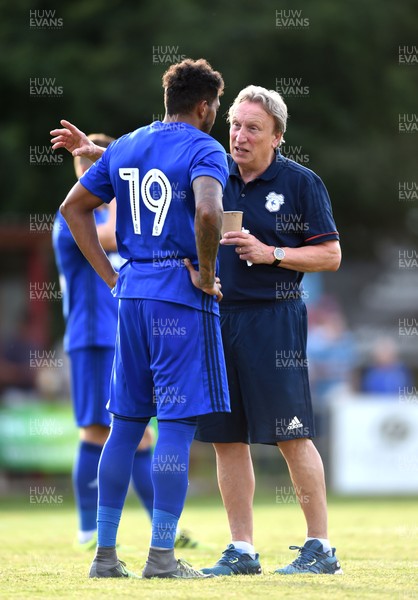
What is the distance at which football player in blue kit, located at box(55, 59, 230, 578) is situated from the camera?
5984 mm

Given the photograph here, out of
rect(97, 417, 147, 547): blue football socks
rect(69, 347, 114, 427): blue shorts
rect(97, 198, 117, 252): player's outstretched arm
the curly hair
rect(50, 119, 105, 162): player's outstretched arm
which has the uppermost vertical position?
the curly hair

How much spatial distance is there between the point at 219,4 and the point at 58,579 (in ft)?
54.0

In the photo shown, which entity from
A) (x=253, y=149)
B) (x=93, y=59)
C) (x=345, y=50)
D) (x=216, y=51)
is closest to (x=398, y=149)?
(x=345, y=50)

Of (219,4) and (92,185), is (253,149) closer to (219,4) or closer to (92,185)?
(92,185)

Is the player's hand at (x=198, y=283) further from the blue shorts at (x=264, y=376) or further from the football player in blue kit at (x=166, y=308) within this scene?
the blue shorts at (x=264, y=376)

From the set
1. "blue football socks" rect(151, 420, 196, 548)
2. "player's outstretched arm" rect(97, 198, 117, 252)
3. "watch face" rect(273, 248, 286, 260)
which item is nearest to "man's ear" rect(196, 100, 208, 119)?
"watch face" rect(273, 248, 286, 260)

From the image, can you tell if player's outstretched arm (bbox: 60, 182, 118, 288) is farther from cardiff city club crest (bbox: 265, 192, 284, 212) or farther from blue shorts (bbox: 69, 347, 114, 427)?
blue shorts (bbox: 69, 347, 114, 427)

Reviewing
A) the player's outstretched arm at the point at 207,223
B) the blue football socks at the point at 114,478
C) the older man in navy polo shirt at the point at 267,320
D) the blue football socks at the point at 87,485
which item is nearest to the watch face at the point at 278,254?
the older man in navy polo shirt at the point at 267,320

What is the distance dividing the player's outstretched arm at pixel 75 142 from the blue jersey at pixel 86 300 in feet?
5.50

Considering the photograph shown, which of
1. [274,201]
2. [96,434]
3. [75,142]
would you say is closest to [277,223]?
[274,201]

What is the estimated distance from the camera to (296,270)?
6688 mm

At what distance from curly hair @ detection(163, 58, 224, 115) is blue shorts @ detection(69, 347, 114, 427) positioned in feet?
8.93

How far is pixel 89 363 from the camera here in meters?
8.48

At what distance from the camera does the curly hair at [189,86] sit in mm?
6105
